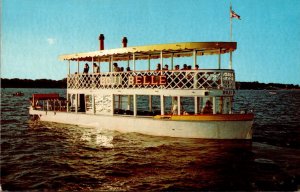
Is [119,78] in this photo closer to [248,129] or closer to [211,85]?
[211,85]

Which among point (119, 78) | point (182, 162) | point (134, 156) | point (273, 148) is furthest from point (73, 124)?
point (273, 148)

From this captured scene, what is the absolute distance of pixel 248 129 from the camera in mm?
18047

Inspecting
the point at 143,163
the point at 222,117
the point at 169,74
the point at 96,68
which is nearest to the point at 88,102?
the point at 96,68

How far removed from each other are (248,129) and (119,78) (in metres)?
9.10

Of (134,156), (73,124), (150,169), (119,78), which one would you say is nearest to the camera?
(150,169)

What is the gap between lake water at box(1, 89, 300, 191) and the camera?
12.0 meters

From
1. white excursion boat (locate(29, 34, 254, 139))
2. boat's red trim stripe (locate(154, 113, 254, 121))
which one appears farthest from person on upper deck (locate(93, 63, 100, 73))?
boat's red trim stripe (locate(154, 113, 254, 121))

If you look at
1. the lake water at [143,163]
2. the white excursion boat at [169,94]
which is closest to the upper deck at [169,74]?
the white excursion boat at [169,94]

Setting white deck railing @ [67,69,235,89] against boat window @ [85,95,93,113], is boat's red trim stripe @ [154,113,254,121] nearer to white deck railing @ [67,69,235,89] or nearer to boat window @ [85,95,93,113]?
white deck railing @ [67,69,235,89]

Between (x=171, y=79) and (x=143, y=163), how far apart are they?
255 inches

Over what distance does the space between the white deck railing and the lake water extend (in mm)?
3181

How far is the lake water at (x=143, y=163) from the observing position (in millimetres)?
12000

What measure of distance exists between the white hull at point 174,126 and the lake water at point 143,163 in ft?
1.25

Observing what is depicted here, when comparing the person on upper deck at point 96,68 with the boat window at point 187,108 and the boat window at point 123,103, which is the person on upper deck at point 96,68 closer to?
the boat window at point 123,103
